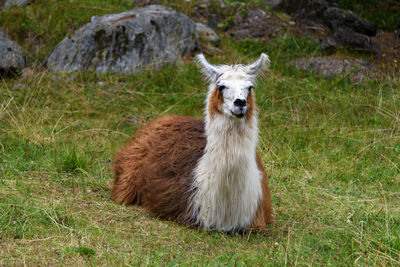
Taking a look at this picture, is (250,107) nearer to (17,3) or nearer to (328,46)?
(328,46)

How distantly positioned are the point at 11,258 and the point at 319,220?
2748 mm

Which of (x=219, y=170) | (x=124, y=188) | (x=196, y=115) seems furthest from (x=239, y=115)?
(x=196, y=115)

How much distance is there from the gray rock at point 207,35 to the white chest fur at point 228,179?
649cm

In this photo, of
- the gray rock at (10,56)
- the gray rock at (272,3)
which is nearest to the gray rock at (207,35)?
the gray rock at (272,3)

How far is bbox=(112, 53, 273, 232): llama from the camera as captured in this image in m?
4.98

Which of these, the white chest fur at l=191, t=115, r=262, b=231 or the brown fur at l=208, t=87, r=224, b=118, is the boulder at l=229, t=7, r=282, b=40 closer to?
the brown fur at l=208, t=87, r=224, b=118

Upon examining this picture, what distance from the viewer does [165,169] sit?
5.59m

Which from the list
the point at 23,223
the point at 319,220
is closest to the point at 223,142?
the point at 319,220

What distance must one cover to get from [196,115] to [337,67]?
290 centimetres

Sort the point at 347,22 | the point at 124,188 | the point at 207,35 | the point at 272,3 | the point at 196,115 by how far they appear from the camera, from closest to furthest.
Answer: the point at 124,188 < the point at 196,115 < the point at 207,35 < the point at 347,22 < the point at 272,3

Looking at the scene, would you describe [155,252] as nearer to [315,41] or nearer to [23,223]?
[23,223]

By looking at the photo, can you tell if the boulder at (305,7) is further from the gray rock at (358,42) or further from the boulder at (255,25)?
the gray rock at (358,42)

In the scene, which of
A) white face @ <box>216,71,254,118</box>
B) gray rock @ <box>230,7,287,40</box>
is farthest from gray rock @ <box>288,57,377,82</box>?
white face @ <box>216,71,254,118</box>

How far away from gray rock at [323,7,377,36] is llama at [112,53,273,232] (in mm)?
7132
